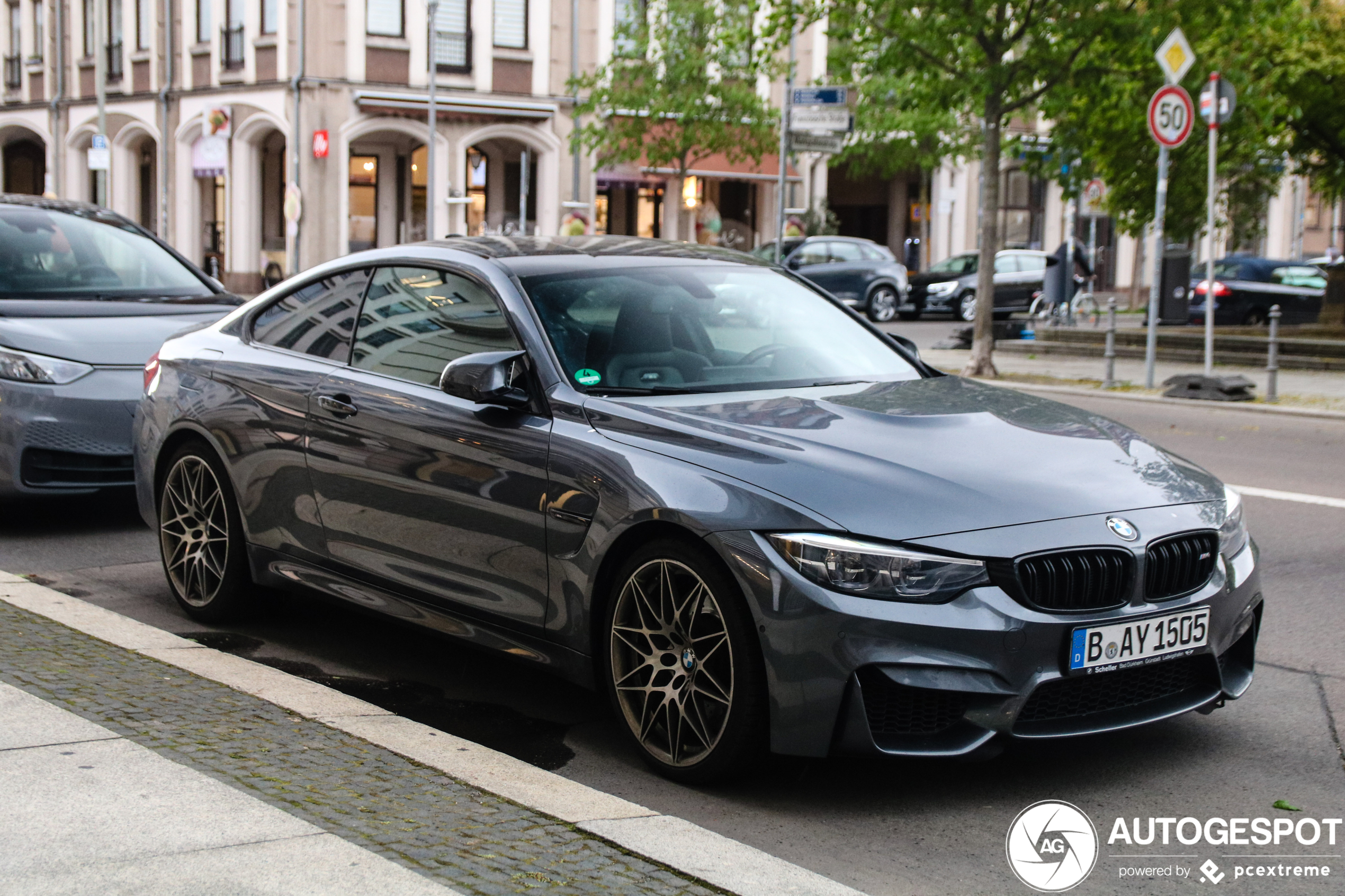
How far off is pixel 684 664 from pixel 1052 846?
104 centimetres

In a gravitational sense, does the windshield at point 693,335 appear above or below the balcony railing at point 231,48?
below

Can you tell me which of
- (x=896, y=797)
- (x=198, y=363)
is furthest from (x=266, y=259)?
(x=896, y=797)

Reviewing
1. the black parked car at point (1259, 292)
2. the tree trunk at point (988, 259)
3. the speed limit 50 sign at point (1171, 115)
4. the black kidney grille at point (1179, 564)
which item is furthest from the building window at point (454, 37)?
the black kidney grille at point (1179, 564)

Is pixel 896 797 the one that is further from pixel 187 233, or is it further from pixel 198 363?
pixel 187 233

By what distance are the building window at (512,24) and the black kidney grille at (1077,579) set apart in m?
37.5

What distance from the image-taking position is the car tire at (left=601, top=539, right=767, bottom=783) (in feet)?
13.5

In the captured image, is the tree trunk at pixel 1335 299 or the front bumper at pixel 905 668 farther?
the tree trunk at pixel 1335 299

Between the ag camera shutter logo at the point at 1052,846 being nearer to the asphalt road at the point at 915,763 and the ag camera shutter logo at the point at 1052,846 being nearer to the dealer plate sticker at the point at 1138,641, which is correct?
the asphalt road at the point at 915,763

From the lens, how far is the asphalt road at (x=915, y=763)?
389 centimetres

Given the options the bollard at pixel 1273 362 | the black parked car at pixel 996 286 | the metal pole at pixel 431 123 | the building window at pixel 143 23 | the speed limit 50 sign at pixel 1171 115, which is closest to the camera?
the bollard at pixel 1273 362

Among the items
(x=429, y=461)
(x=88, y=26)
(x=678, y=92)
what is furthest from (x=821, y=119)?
(x=88, y=26)

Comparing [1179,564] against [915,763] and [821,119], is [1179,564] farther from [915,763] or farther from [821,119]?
[821,119]

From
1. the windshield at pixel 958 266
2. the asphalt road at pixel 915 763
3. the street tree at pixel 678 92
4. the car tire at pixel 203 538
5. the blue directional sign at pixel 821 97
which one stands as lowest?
the asphalt road at pixel 915 763

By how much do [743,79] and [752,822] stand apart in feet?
114
